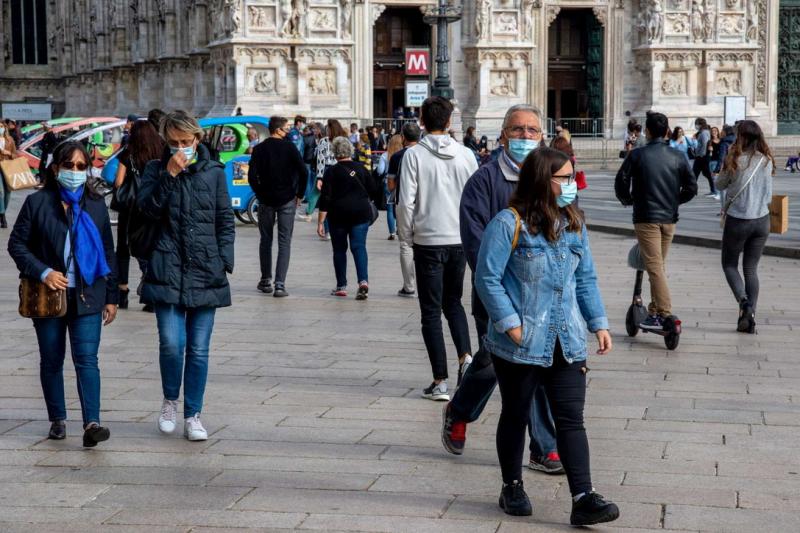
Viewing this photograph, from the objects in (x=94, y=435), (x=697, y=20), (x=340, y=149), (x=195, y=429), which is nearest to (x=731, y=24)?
(x=697, y=20)

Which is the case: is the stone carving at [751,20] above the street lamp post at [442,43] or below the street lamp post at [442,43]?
above

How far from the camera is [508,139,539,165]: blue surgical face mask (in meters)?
7.50

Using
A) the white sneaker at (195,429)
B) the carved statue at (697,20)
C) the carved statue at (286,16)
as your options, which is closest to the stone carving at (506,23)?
the carved statue at (697,20)

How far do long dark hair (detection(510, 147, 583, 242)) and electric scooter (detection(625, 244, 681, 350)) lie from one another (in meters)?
4.98

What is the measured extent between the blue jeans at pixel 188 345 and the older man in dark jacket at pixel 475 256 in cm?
139

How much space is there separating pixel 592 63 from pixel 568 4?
6.85ft

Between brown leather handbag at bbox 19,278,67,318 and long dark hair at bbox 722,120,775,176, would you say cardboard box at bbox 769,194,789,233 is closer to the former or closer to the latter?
long dark hair at bbox 722,120,775,176

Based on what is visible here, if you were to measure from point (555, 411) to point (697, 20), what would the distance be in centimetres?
3575

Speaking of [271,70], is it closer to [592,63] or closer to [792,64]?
[592,63]

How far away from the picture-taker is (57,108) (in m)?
71.6

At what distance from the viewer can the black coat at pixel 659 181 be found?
37.3 feet

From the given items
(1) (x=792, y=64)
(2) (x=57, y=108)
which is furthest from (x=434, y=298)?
(2) (x=57, y=108)

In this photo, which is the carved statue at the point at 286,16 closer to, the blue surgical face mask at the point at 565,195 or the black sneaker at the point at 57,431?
the black sneaker at the point at 57,431

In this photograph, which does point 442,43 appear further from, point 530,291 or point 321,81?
point 530,291
